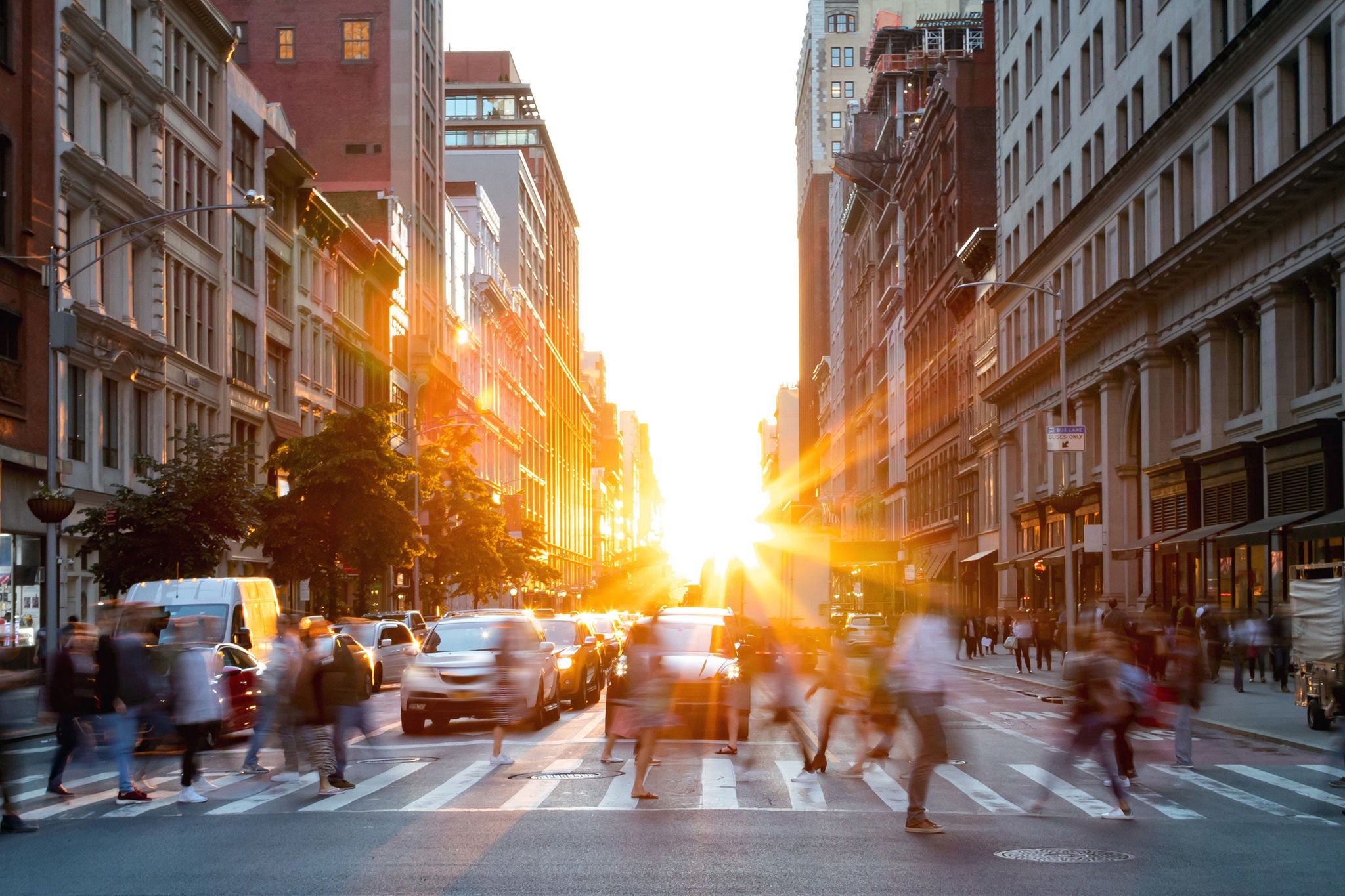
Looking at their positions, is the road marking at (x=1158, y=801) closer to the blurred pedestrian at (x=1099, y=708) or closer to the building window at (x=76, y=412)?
the blurred pedestrian at (x=1099, y=708)

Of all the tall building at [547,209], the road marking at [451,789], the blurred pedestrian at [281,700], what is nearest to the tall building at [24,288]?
the blurred pedestrian at [281,700]

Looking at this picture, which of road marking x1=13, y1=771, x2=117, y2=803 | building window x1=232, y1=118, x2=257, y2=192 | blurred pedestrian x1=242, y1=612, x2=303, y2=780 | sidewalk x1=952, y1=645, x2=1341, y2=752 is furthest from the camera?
building window x1=232, y1=118, x2=257, y2=192

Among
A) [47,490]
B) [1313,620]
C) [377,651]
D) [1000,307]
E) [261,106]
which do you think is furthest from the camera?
[1000,307]

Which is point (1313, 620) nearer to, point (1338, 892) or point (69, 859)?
point (1338, 892)

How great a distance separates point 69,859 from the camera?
1193 centimetres

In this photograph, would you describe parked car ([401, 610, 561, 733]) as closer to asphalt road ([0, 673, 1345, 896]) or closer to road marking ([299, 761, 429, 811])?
asphalt road ([0, 673, 1345, 896])

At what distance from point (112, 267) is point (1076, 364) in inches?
1229

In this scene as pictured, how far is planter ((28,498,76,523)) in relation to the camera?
27.9m

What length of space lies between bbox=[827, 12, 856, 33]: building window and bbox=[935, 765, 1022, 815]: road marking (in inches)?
5164

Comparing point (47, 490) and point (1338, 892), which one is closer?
point (1338, 892)

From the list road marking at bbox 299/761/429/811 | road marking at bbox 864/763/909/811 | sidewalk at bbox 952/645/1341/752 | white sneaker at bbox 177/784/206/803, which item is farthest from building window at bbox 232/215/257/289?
road marking at bbox 864/763/909/811

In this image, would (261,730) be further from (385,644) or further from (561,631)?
(385,644)

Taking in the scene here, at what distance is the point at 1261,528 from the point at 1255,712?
9.34 meters

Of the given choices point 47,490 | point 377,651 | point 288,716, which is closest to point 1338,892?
point 288,716
